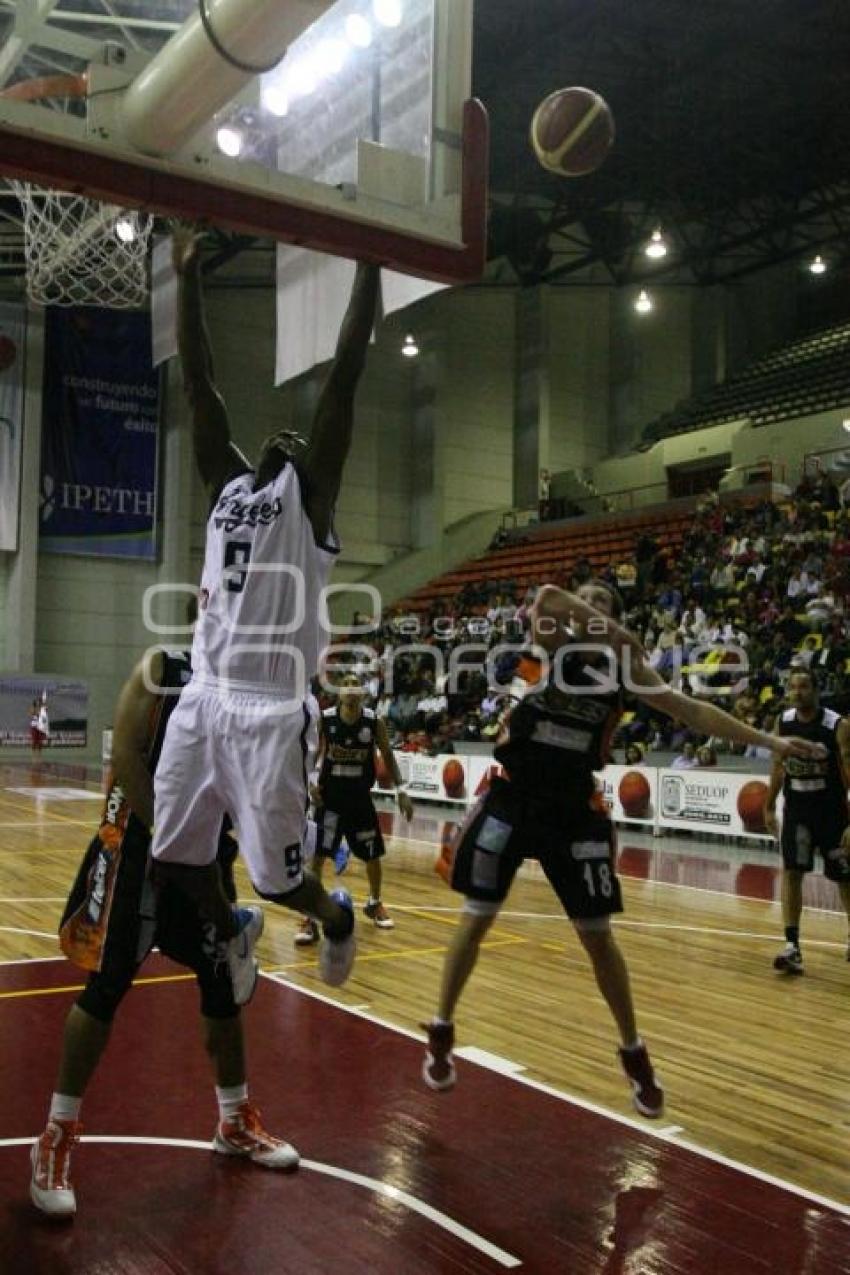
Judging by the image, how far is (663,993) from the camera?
6.13m

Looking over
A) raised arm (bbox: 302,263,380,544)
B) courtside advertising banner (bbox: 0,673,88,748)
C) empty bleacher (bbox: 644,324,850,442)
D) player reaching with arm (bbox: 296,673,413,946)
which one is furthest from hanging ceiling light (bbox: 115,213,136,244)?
empty bleacher (bbox: 644,324,850,442)

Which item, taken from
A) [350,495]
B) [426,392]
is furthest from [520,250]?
[350,495]

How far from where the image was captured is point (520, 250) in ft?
90.8

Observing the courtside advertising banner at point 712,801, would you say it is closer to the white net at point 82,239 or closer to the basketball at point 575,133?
the basketball at point 575,133

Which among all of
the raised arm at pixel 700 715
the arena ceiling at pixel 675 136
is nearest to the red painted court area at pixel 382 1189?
the raised arm at pixel 700 715

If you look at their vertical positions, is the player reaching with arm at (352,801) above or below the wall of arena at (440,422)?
below

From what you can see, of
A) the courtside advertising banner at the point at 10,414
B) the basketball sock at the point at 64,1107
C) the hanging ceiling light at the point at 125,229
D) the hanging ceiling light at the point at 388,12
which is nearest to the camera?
the basketball sock at the point at 64,1107

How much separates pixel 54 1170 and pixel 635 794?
1088 cm

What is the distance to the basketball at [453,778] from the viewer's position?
622 inches

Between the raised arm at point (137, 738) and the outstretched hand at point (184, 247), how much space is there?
1129mm

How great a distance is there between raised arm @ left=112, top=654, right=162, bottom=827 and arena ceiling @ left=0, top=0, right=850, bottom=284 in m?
12.3

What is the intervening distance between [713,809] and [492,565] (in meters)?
13.9

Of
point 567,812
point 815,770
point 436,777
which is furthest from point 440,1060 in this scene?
point 436,777

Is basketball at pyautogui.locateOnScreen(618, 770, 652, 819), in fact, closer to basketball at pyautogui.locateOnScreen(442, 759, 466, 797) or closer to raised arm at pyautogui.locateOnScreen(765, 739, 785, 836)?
basketball at pyautogui.locateOnScreen(442, 759, 466, 797)
